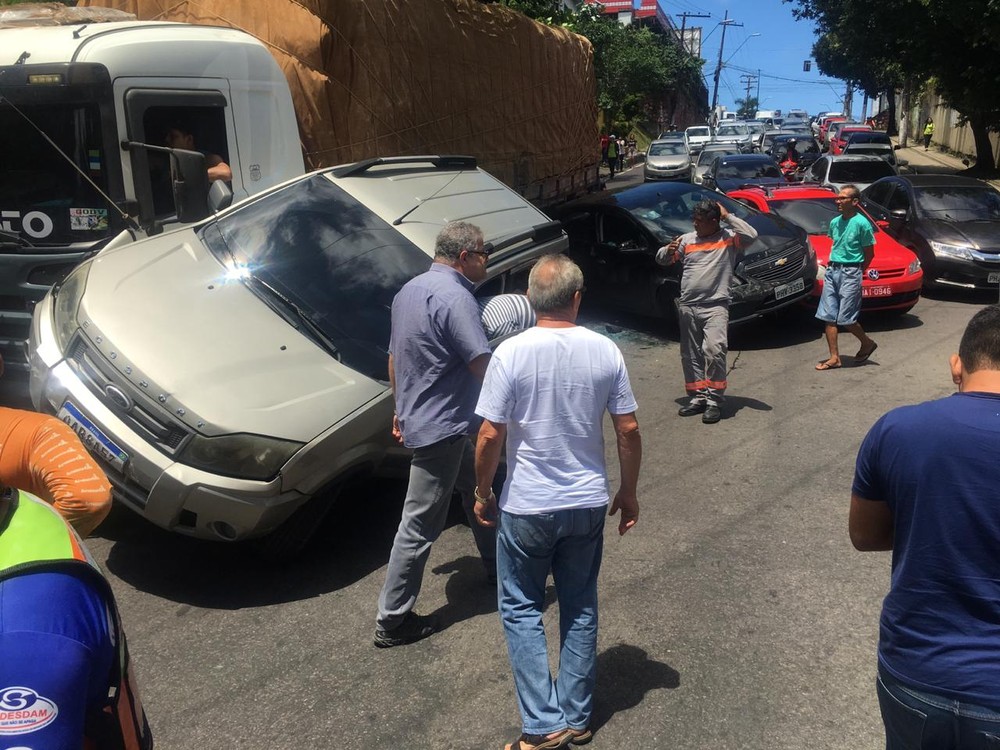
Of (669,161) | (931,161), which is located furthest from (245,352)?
(931,161)

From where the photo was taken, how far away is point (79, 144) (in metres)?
5.47

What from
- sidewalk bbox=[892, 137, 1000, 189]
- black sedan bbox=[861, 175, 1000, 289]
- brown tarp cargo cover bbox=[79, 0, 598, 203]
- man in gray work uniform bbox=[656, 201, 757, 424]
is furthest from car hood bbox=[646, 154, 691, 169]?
man in gray work uniform bbox=[656, 201, 757, 424]

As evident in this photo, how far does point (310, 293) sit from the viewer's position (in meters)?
4.56

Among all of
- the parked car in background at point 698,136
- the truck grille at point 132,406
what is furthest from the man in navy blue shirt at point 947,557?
the parked car in background at point 698,136

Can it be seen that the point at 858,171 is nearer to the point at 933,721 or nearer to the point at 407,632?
the point at 407,632

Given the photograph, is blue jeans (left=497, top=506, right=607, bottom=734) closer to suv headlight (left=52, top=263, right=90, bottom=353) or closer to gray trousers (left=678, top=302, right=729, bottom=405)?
suv headlight (left=52, top=263, right=90, bottom=353)

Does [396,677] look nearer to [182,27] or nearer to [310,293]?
[310,293]

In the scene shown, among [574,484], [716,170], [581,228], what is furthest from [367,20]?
[716,170]

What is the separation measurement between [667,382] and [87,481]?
6.28 m

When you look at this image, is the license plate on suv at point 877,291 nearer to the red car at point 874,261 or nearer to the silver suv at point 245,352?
the red car at point 874,261

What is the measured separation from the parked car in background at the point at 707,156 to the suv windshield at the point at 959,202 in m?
11.2

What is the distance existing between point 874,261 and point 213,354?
7839mm

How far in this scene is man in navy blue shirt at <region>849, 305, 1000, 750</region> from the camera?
5.98 feet

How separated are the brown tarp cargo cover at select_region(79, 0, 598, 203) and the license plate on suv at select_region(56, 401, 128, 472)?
3.68 m
